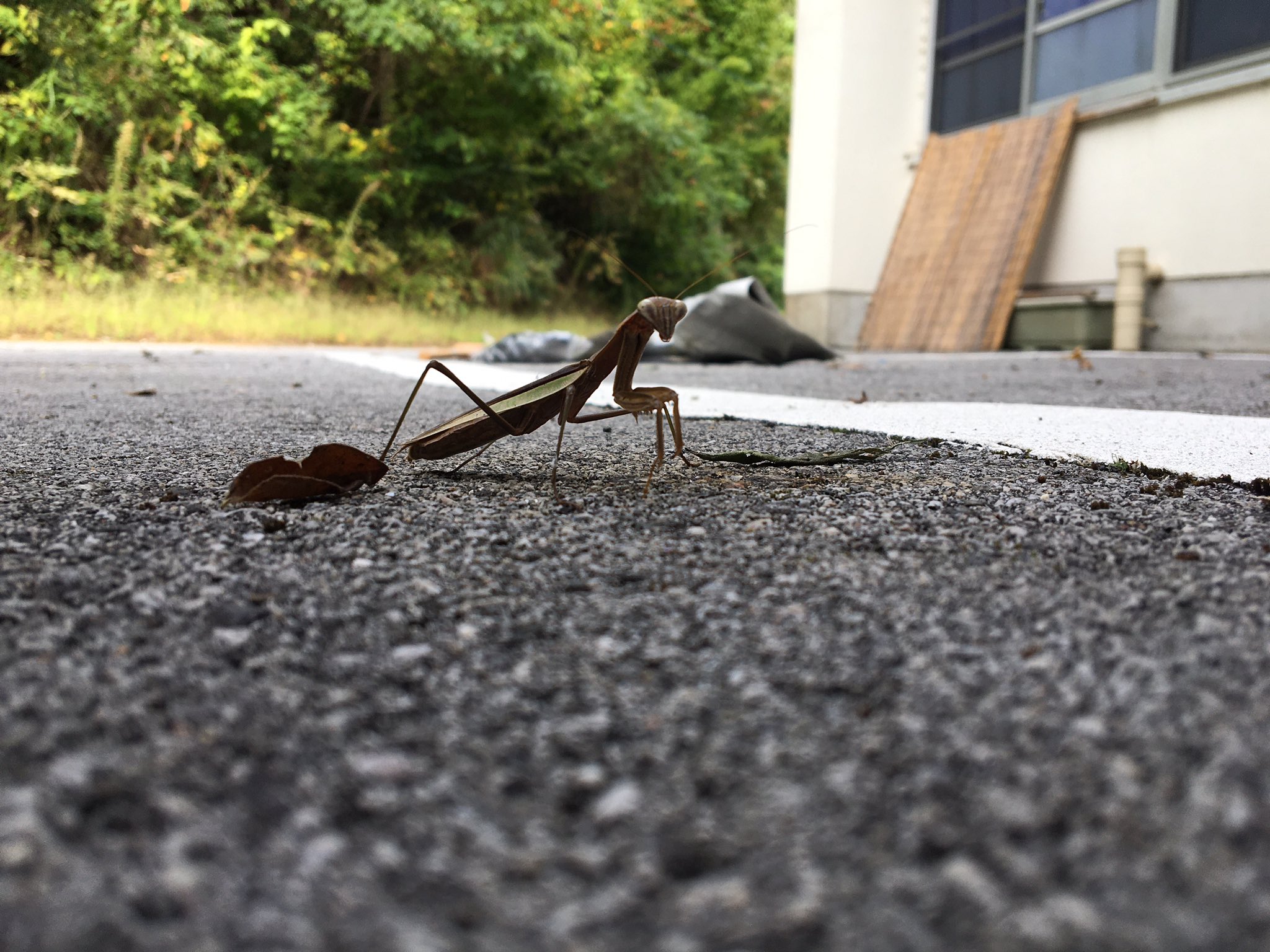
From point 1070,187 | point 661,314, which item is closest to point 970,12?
point 1070,187

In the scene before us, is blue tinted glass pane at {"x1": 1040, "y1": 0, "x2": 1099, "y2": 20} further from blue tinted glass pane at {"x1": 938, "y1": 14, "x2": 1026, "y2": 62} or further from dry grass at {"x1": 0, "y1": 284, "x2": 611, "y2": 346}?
dry grass at {"x1": 0, "y1": 284, "x2": 611, "y2": 346}

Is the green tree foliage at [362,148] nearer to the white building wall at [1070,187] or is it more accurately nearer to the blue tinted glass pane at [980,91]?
the white building wall at [1070,187]

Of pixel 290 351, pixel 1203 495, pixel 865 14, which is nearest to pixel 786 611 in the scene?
pixel 1203 495

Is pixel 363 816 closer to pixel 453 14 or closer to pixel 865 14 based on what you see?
pixel 865 14

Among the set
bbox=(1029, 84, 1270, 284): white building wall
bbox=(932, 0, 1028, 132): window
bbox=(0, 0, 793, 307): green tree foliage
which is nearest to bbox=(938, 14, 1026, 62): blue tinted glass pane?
bbox=(932, 0, 1028, 132): window

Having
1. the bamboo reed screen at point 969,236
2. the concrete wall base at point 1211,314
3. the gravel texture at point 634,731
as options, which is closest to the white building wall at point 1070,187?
the concrete wall base at point 1211,314

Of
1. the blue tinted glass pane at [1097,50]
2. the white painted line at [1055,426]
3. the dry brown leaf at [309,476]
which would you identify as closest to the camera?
the dry brown leaf at [309,476]
